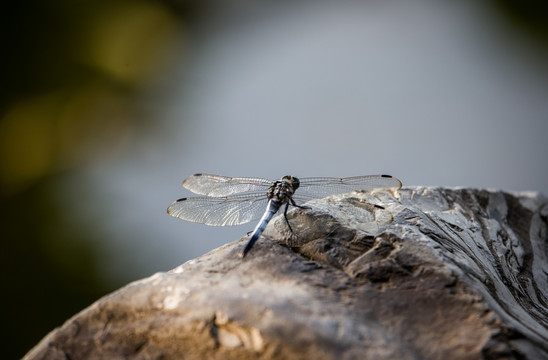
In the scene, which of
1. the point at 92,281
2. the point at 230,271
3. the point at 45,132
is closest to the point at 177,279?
the point at 230,271

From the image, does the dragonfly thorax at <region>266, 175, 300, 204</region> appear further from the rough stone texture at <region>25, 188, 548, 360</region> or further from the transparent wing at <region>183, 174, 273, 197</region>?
the rough stone texture at <region>25, 188, 548, 360</region>

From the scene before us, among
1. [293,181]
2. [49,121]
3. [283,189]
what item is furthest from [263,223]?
[49,121]

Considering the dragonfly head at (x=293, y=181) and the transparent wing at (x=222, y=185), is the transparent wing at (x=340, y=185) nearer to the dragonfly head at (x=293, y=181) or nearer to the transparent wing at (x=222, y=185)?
the dragonfly head at (x=293, y=181)

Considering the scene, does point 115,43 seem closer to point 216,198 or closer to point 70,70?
point 70,70

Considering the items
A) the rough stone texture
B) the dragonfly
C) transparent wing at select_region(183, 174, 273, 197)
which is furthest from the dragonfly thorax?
the rough stone texture

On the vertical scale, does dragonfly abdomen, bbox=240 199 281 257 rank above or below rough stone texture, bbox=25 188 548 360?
above

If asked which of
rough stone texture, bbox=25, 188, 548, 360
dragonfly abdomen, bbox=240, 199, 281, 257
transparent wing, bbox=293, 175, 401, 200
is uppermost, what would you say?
transparent wing, bbox=293, 175, 401, 200

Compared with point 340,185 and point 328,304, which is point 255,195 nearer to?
point 340,185
